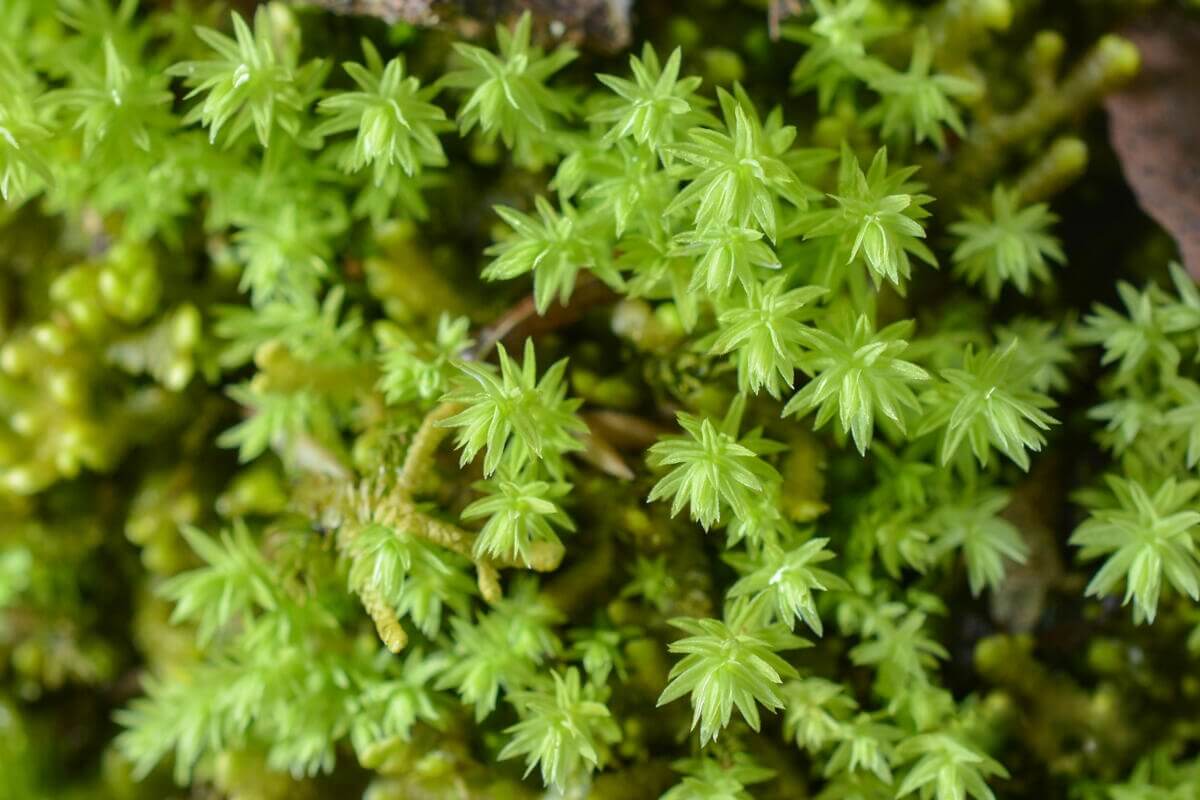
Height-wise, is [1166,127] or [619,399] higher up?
[1166,127]

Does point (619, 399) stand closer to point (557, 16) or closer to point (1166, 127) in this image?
point (557, 16)

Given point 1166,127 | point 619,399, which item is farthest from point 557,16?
point 1166,127

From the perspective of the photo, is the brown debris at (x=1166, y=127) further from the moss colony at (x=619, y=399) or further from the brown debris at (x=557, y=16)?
the brown debris at (x=557, y=16)

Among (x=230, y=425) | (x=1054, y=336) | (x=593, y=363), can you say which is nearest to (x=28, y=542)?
(x=230, y=425)

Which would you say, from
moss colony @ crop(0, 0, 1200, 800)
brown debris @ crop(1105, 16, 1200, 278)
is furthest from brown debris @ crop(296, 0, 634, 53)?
brown debris @ crop(1105, 16, 1200, 278)

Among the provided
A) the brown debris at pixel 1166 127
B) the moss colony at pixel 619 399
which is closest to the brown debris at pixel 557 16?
the moss colony at pixel 619 399

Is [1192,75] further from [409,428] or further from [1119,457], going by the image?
[409,428]
